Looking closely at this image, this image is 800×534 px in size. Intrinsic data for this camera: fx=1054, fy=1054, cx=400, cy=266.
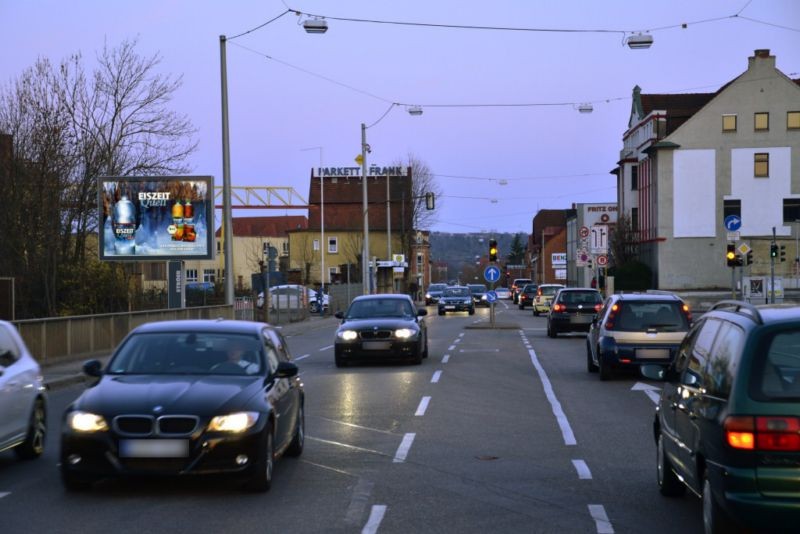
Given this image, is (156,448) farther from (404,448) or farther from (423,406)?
(423,406)

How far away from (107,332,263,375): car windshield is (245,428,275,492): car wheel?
0.99 meters

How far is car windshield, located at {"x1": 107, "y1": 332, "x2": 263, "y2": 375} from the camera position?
9.52 m

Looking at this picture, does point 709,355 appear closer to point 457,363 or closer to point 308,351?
point 457,363

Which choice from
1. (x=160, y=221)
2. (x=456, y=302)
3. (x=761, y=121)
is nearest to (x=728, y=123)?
(x=761, y=121)

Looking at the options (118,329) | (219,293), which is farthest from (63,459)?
(219,293)

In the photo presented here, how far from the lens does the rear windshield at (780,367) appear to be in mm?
5879

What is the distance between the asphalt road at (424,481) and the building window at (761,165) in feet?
178

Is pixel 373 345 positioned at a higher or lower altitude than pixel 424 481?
higher

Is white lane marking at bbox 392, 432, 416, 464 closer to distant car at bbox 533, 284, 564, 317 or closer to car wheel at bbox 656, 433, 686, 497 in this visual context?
car wheel at bbox 656, 433, 686, 497

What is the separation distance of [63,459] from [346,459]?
3.07 m

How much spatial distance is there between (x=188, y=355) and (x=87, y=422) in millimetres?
1535

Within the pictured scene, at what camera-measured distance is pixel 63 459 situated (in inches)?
331

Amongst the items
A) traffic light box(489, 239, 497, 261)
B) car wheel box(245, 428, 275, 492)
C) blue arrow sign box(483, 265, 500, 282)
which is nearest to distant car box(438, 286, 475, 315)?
blue arrow sign box(483, 265, 500, 282)

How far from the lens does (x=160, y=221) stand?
35.0 metres
